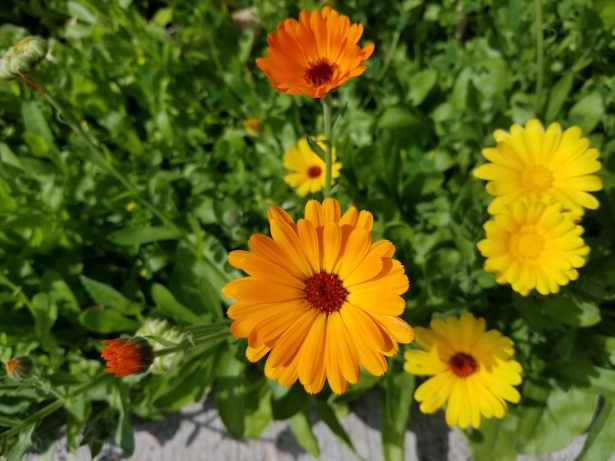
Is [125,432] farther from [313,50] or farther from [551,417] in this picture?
[551,417]

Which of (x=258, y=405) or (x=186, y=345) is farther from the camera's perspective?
(x=258, y=405)

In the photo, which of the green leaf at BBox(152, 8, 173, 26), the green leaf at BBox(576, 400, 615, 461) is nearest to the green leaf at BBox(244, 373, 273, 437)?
the green leaf at BBox(576, 400, 615, 461)

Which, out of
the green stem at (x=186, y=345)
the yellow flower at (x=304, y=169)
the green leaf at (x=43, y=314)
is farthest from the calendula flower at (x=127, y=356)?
the yellow flower at (x=304, y=169)

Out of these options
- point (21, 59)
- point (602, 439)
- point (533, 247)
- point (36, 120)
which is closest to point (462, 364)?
point (533, 247)

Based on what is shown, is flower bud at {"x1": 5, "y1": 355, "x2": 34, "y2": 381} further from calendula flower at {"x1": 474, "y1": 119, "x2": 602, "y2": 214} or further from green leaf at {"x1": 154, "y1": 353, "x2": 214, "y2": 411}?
calendula flower at {"x1": 474, "y1": 119, "x2": 602, "y2": 214}

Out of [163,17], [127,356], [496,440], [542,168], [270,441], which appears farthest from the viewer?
[163,17]

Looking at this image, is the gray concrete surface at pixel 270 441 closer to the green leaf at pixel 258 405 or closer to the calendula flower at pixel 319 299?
the green leaf at pixel 258 405
